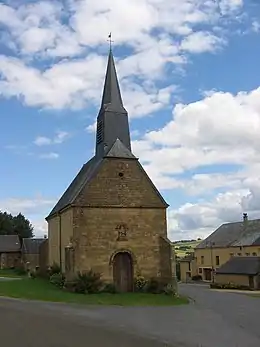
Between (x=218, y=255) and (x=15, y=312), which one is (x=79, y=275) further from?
(x=218, y=255)

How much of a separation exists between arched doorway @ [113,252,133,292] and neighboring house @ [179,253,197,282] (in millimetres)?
46468

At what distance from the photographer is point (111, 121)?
3619cm

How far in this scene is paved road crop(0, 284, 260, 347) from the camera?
13.0m

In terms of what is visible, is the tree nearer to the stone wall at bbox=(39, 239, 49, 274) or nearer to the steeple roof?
the stone wall at bbox=(39, 239, 49, 274)

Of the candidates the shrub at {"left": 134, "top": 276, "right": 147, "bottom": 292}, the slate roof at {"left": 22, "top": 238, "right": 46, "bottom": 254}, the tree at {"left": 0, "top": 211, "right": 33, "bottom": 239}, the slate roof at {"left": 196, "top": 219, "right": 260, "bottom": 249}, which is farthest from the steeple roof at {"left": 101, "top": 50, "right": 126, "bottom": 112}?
the tree at {"left": 0, "top": 211, "right": 33, "bottom": 239}

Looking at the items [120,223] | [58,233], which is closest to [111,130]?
[120,223]

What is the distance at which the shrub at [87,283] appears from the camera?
29.8 m

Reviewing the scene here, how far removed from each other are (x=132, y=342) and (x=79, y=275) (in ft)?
59.3

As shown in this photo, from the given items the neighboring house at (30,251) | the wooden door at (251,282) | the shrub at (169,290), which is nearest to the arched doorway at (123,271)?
the shrub at (169,290)

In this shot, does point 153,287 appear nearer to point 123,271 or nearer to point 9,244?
point 123,271

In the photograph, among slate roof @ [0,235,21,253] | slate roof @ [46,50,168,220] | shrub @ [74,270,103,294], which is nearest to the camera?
shrub @ [74,270,103,294]

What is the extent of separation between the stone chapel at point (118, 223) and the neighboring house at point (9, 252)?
59879 millimetres

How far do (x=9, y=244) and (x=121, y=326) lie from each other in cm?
8052

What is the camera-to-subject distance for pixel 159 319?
18953 millimetres
